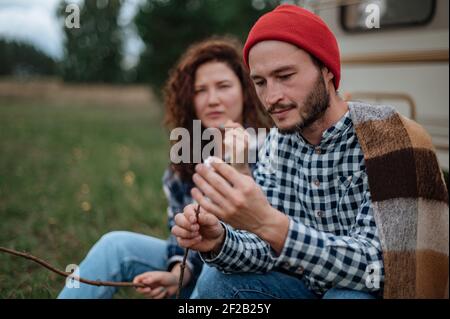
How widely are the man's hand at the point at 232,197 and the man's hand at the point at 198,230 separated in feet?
0.83

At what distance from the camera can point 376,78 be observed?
14.0ft

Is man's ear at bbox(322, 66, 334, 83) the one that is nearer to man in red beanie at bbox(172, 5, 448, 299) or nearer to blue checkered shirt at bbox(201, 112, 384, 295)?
man in red beanie at bbox(172, 5, 448, 299)

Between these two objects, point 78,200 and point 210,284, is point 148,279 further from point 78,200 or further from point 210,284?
point 78,200

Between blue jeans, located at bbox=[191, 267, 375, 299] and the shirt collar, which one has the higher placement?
the shirt collar

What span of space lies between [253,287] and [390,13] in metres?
3.22

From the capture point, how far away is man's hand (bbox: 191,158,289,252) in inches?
53.9

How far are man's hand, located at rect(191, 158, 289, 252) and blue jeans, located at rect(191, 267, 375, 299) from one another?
50 cm

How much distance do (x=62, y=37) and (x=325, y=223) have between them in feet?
131

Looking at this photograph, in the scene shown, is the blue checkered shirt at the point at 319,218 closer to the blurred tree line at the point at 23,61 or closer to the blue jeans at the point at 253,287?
the blue jeans at the point at 253,287

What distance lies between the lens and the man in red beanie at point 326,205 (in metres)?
1.57

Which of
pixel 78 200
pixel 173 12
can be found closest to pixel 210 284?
pixel 78 200

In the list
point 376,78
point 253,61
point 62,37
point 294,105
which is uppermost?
point 62,37

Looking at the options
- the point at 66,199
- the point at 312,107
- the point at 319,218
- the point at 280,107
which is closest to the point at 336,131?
the point at 312,107

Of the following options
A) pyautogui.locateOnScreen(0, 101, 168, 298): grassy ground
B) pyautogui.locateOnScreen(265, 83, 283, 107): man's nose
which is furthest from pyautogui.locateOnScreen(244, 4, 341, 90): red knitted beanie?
pyautogui.locateOnScreen(0, 101, 168, 298): grassy ground
